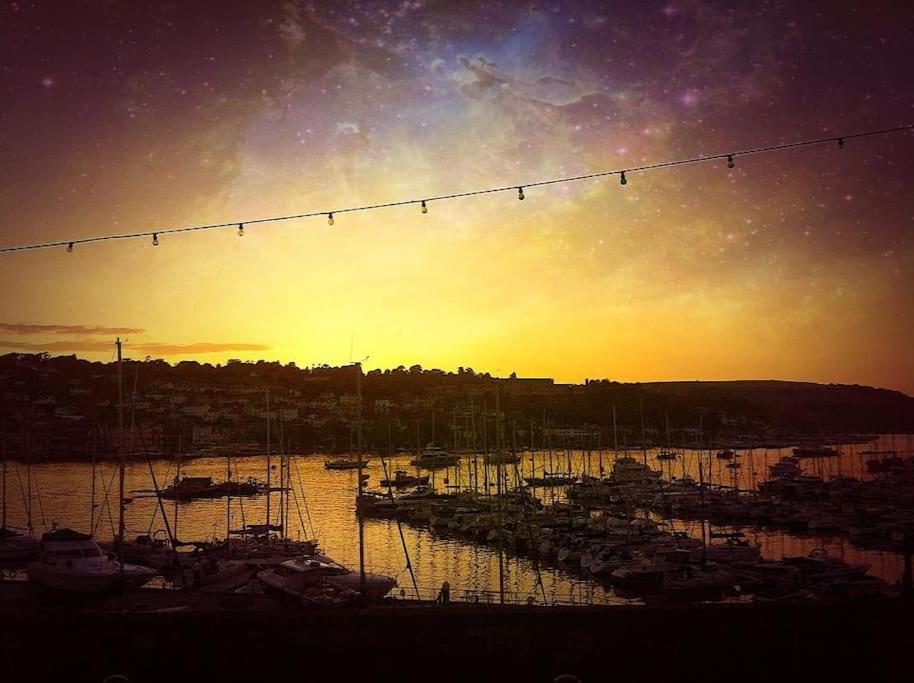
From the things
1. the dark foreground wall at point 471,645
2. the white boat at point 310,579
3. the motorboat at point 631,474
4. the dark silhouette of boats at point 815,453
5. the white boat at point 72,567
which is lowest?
the dark silhouette of boats at point 815,453

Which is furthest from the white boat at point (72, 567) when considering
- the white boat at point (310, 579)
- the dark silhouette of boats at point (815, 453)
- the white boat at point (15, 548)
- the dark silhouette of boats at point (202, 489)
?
the dark silhouette of boats at point (815, 453)

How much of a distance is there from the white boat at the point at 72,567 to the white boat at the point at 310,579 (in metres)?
3.33

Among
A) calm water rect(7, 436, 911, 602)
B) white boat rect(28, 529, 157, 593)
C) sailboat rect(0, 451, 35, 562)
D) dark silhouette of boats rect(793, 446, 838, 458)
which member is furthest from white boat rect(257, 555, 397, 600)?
dark silhouette of boats rect(793, 446, 838, 458)

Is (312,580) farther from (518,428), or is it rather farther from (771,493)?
(518,428)

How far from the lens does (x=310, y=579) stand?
56.6 ft

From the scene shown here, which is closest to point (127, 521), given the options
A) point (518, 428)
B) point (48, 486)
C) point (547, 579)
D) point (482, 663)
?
point (48, 486)

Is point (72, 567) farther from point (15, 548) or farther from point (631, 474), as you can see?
point (631, 474)

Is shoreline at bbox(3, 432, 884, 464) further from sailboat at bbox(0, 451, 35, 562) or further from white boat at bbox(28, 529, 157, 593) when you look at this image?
white boat at bbox(28, 529, 157, 593)

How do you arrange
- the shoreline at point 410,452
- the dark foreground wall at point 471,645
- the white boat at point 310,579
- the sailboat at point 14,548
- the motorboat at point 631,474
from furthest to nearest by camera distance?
the shoreline at point 410,452 < the motorboat at point 631,474 < the sailboat at point 14,548 < the white boat at point 310,579 < the dark foreground wall at point 471,645

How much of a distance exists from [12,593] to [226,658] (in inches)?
423

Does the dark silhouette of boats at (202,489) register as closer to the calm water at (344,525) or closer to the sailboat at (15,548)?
the calm water at (344,525)

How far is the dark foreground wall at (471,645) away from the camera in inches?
300

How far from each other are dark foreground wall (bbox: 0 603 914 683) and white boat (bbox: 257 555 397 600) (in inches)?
311

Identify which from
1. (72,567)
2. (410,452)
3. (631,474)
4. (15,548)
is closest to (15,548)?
(15,548)
